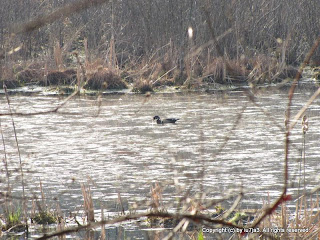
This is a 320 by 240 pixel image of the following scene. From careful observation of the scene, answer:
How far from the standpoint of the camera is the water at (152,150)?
707cm

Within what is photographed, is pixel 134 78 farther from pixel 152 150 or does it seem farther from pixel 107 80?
pixel 152 150

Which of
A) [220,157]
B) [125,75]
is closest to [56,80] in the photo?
[125,75]

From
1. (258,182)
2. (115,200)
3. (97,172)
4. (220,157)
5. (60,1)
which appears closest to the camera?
(115,200)

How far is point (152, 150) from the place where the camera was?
999 centimetres

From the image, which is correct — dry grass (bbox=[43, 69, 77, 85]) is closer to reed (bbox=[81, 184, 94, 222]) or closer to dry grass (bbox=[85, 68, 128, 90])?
dry grass (bbox=[85, 68, 128, 90])

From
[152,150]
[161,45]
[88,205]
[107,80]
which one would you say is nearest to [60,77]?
[107,80]

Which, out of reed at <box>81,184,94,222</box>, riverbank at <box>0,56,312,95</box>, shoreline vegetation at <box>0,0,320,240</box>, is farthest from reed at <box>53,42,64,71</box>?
reed at <box>81,184,94,222</box>

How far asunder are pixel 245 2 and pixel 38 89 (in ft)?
22.6

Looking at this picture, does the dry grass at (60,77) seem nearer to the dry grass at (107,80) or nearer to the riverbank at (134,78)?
the riverbank at (134,78)

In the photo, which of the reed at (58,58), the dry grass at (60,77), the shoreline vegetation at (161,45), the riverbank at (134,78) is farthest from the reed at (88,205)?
the reed at (58,58)

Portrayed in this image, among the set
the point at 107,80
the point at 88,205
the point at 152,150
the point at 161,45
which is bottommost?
the point at 152,150

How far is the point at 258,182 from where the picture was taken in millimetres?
7449

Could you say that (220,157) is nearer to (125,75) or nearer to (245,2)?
(125,75)

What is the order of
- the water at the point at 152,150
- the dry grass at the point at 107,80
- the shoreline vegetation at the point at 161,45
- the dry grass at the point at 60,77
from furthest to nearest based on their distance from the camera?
the dry grass at the point at 60,77, the shoreline vegetation at the point at 161,45, the dry grass at the point at 107,80, the water at the point at 152,150
